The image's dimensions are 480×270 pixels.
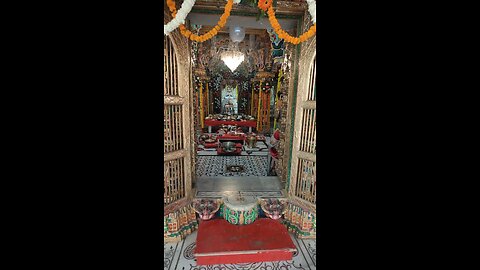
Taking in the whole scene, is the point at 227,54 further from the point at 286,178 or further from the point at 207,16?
the point at 286,178

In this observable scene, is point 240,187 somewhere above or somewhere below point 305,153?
below

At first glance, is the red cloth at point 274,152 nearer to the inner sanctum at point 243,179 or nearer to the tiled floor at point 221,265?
the inner sanctum at point 243,179

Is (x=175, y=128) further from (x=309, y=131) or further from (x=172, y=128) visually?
(x=309, y=131)

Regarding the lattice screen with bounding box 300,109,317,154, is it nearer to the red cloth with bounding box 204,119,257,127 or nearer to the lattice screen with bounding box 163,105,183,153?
the lattice screen with bounding box 163,105,183,153

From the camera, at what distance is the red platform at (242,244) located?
308 cm

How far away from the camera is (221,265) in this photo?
10.4 feet

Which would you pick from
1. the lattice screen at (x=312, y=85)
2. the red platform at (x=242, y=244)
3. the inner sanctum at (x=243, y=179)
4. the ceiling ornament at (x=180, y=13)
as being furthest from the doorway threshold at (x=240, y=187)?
the ceiling ornament at (x=180, y=13)

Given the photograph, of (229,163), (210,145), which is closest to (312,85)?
(229,163)

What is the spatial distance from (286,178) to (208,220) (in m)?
1.63

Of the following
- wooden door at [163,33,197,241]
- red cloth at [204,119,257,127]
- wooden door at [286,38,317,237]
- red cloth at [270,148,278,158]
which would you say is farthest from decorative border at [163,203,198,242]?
red cloth at [204,119,257,127]

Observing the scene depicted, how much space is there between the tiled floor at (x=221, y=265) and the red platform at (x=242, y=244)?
79 millimetres

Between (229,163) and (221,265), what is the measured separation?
3.87 meters

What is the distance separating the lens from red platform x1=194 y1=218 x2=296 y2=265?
3078 millimetres

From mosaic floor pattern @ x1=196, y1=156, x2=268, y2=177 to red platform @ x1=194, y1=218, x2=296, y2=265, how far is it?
2421 millimetres
